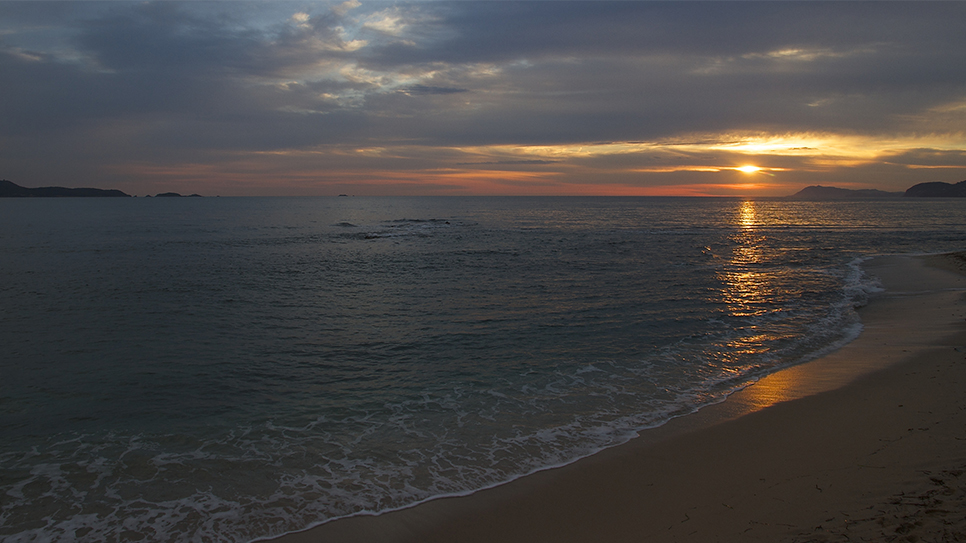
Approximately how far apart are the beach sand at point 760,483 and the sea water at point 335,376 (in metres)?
0.51

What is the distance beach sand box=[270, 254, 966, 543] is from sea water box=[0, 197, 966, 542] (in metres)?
0.51

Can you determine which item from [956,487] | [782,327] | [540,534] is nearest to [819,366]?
[782,327]

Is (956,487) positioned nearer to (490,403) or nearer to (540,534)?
(540,534)

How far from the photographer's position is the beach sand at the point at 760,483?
501 centimetres

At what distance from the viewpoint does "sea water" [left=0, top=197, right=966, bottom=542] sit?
656 centimetres

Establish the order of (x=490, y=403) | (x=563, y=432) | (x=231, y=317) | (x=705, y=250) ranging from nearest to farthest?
(x=563, y=432), (x=490, y=403), (x=231, y=317), (x=705, y=250)

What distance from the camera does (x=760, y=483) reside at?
6.05 metres

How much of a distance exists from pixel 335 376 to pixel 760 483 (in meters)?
8.53

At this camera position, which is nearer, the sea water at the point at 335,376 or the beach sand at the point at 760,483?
the beach sand at the point at 760,483

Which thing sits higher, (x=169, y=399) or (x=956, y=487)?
(x=956, y=487)

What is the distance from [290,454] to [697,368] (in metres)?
8.87

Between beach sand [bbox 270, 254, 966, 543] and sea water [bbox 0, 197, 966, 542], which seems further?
sea water [bbox 0, 197, 966, 542]

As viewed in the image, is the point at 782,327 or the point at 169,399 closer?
the point at 169,399

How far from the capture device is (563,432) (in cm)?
804
